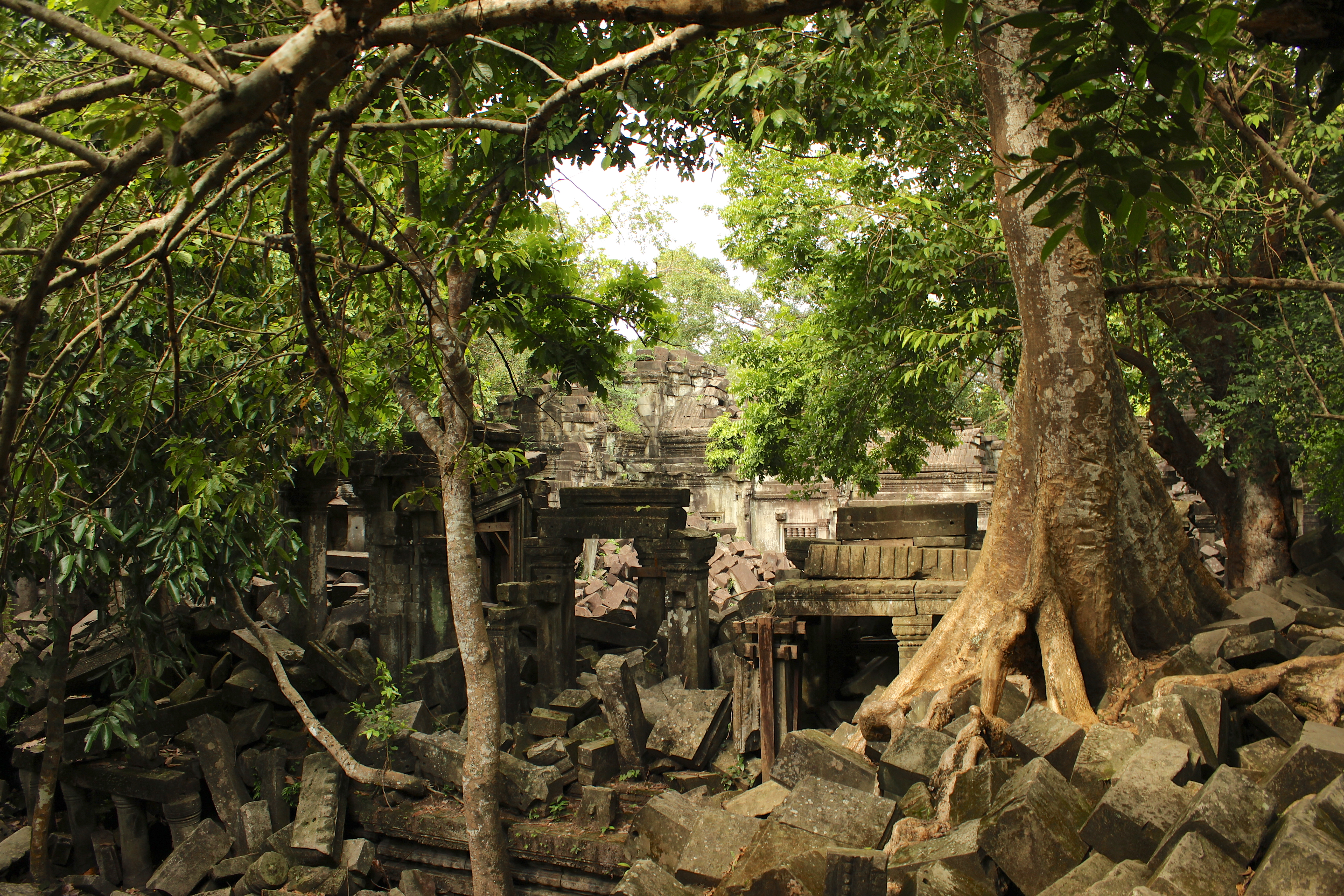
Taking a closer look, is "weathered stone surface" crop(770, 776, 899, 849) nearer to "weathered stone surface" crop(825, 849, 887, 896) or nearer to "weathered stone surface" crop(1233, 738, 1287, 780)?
"weathered stone surface" crop(825, 849, 887, 896)

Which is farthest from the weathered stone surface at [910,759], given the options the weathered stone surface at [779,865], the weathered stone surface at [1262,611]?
the weathered stone surface at [1262,611]

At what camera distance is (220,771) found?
698cm

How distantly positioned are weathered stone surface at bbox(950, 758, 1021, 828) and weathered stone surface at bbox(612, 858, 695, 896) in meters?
1.46

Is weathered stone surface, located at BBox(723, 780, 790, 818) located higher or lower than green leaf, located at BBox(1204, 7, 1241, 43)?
lower

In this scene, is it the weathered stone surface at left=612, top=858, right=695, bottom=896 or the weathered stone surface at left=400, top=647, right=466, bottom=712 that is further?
the weathered stone surface at left=400, top=647, right=466, bottom=712

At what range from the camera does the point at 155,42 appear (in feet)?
9.46

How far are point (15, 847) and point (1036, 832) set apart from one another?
7.48 meters

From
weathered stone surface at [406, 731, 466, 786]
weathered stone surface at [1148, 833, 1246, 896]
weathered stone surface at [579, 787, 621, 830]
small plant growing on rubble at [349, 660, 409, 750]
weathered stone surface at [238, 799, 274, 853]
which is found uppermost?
weathered stone surface at [1148, 833, 1246, 896]

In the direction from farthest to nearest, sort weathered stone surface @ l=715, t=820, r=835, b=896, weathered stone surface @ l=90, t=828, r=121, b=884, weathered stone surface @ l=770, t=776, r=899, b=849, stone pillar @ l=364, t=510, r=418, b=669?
1. stone pillar @ l=364, t=510, r=418, b=669
2. weathered stone surface @ l=90, t=828, r=121, b=884
3. weathered stone surface @ l=770, t=776, r=899, b=849
4. weathered stone surface @ l=715, t=820, r=835, b=896

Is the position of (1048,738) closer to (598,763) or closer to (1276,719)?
(1276,719)

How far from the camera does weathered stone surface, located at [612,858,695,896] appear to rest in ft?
14.4

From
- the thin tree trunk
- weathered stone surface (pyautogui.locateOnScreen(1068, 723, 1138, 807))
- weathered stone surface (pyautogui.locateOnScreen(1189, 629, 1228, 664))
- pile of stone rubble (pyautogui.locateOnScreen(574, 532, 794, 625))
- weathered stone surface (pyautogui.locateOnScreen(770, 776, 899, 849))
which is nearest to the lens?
weathered stone surface (pyautogui.locateOnScreen(1068, 723, 1138, 807))

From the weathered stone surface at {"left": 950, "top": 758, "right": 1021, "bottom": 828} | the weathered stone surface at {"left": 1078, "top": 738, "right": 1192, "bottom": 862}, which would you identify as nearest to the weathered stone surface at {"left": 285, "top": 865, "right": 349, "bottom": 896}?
the weathered stone surface at {"left": 950, "top": 758, "right": 1021, "bottom": 828}

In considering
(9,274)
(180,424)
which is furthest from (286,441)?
(180,424)
